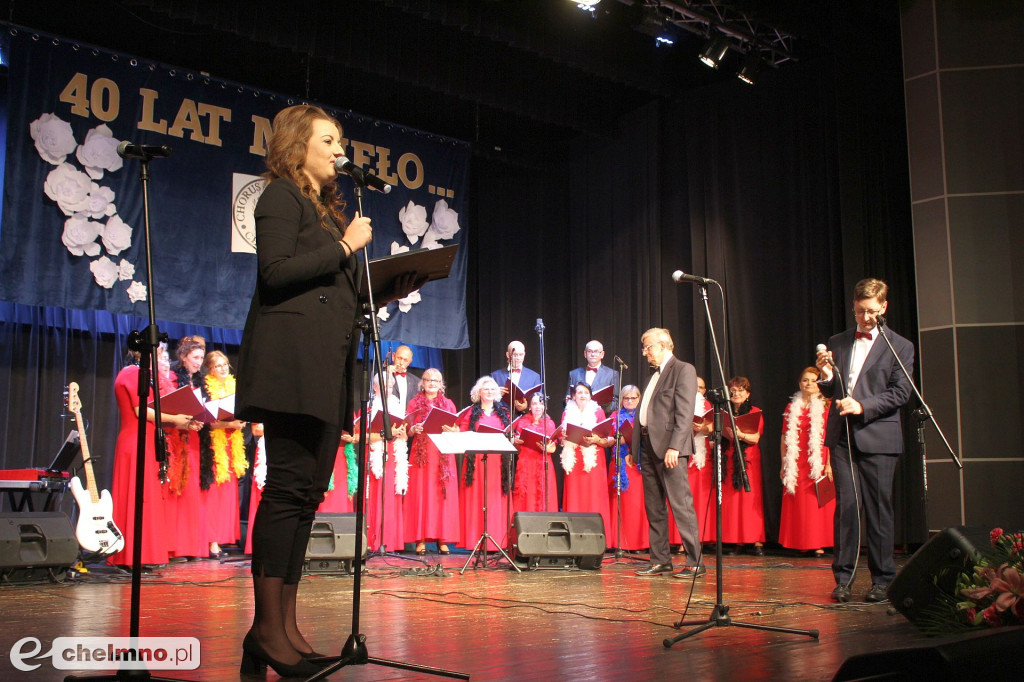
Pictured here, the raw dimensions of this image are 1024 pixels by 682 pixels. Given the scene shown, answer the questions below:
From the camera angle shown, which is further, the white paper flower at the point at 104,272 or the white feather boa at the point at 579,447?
the white feather boa at the point at 579,447

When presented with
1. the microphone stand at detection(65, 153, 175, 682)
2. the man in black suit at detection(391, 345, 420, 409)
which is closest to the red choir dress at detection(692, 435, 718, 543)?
the man in black suit at detection(391, 345, 420, 409)

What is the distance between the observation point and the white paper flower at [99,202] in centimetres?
732

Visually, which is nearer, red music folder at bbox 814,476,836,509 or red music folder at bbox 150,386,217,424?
red music folder at bbox 150,386,217,424

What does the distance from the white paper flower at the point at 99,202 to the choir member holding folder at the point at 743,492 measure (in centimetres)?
529

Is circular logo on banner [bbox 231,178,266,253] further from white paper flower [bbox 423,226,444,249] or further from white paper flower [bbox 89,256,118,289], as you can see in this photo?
white paper flower [bbox 423,226,444,249]

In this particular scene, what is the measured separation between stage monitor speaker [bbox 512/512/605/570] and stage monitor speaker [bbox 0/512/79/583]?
8.98 ft

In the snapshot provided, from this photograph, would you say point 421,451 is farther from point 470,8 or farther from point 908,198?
point 908,198

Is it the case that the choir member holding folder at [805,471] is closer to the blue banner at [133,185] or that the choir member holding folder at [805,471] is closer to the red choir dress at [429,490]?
the red choir dress at [429,490]

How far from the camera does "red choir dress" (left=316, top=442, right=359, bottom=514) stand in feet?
24.2

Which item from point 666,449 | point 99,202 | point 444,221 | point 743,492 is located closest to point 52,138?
point 99,202

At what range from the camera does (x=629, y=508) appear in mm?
8172

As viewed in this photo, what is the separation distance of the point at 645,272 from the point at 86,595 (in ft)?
20.2

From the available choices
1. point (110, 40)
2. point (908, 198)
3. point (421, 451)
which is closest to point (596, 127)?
point (908, 198)

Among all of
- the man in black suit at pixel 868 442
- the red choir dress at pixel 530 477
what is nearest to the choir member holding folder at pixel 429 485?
the red choir dress at pixel 530 477
